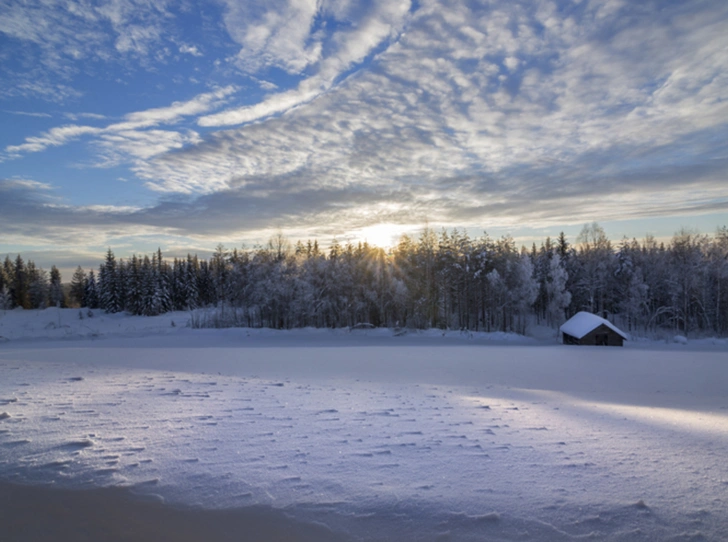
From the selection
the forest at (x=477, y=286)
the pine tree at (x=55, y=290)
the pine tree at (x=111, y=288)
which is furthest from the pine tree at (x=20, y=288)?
the forest at (x=477, y=286)

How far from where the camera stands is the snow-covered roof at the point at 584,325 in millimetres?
35406

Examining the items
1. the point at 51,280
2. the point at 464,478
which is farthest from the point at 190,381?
the point at 51,280

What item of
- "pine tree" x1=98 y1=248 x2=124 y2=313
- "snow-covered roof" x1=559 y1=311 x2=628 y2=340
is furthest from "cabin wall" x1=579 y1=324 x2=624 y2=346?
"pine tree" x1=98 y1=248 x2=124 y2=313

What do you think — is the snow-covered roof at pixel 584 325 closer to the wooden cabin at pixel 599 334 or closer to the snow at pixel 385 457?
the wooden cabin at pixel 599 334

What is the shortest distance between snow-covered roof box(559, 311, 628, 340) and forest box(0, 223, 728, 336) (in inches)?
509

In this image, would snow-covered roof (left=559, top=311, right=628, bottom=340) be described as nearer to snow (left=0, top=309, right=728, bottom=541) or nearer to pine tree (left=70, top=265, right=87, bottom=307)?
snow (left=0, top=309, right=728, bottom=541)

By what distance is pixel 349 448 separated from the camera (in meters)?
5.05

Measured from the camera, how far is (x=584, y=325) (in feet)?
120

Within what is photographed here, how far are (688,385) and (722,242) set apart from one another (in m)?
52.3

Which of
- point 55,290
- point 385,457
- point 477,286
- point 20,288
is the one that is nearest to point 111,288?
point 20,288

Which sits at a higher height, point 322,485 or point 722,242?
point 722,242

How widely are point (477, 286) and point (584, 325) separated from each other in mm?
18403

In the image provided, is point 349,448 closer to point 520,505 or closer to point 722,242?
point 520,505

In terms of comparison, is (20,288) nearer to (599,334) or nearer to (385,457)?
(599,334)
